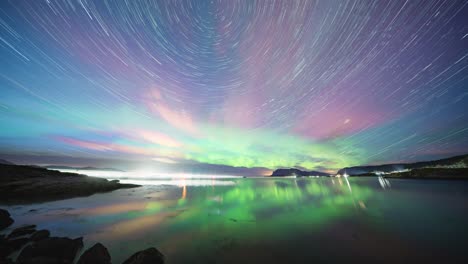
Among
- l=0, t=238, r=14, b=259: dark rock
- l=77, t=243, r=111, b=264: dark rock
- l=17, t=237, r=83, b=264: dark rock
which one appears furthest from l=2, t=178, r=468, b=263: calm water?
l=0, t=238, r=14, b=259: dark rock

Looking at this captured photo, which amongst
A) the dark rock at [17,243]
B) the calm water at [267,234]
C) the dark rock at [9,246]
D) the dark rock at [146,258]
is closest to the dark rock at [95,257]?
the calm water at [267,234]

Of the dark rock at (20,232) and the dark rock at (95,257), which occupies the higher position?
the dark rock at (20,232)

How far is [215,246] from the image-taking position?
41.7 feet

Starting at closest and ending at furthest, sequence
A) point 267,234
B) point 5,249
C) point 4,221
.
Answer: point 5,249 < point 4,221 < point 267,234

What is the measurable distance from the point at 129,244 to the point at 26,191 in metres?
35.0

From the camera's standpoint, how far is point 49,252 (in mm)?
9172

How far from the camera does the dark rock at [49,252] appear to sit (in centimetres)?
840

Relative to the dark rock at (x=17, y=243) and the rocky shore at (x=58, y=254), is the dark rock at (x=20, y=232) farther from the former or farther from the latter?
the dark rock at (x=17, y=243)

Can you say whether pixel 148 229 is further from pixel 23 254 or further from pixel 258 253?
pixel 258 253

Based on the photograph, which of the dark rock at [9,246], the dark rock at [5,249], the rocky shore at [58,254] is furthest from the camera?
the dark rock at [9,246]

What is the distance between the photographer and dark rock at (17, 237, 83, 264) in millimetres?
8399

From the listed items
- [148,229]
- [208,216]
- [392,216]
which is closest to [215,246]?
[148,229]

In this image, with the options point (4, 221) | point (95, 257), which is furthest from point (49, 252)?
point (4, 221)

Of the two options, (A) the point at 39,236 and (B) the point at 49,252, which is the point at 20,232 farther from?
(B) the point at 49,252
